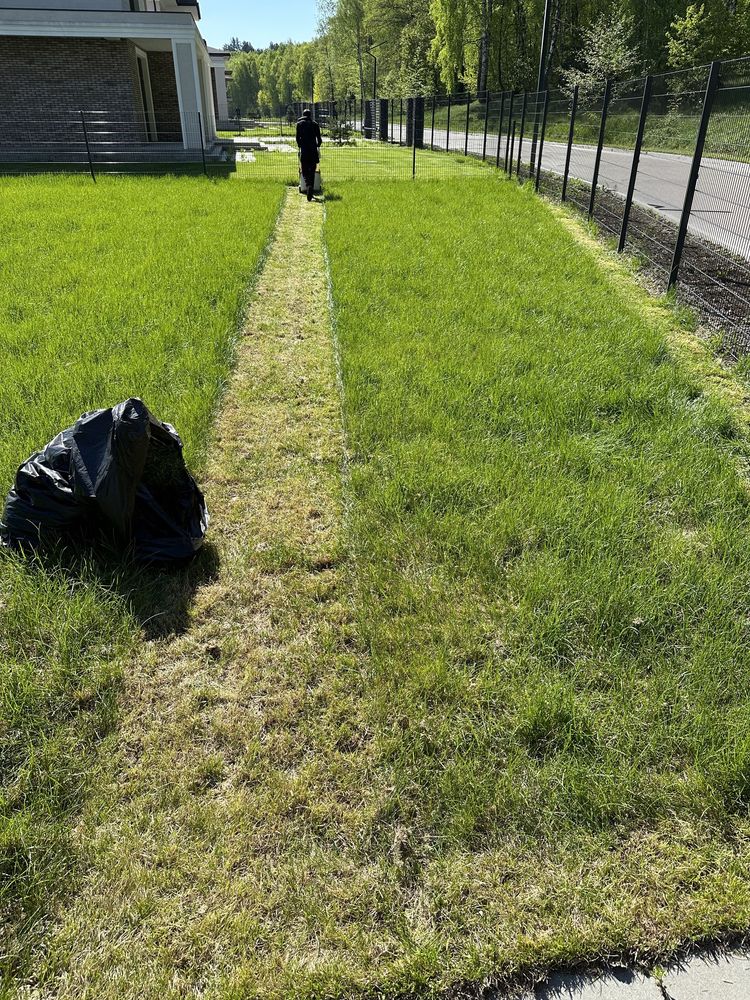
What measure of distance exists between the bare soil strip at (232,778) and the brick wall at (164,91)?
24.9 m

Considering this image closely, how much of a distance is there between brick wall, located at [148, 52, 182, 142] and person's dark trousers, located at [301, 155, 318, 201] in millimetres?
12767

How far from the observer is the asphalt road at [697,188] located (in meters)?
6.30

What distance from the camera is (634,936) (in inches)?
70.9

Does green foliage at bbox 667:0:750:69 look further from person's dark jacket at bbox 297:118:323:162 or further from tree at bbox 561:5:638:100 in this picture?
person's dark jacket at bbox 297:118:323:162

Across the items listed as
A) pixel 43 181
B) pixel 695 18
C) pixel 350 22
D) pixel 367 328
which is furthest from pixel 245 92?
pixel 367 328

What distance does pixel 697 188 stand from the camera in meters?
7.14

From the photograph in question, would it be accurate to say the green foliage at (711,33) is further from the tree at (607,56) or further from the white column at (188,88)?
the white column at (188,88)

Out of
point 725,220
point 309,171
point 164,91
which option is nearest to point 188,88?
point 164,91

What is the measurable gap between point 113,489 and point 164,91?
27157 millimetres

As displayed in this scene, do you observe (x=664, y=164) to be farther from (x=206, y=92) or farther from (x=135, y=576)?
(x=206, y=92)

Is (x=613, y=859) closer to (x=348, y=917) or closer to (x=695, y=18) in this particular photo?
(x=348, y=917)

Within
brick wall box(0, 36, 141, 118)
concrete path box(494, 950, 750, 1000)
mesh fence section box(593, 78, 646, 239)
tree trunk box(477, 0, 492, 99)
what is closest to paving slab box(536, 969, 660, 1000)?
concrete path box(494, 950, 750, 1000)

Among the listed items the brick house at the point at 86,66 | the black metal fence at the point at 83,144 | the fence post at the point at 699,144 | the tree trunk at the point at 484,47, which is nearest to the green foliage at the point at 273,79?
the tree trunk at the point at 484,47

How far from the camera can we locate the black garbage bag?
299 cm
